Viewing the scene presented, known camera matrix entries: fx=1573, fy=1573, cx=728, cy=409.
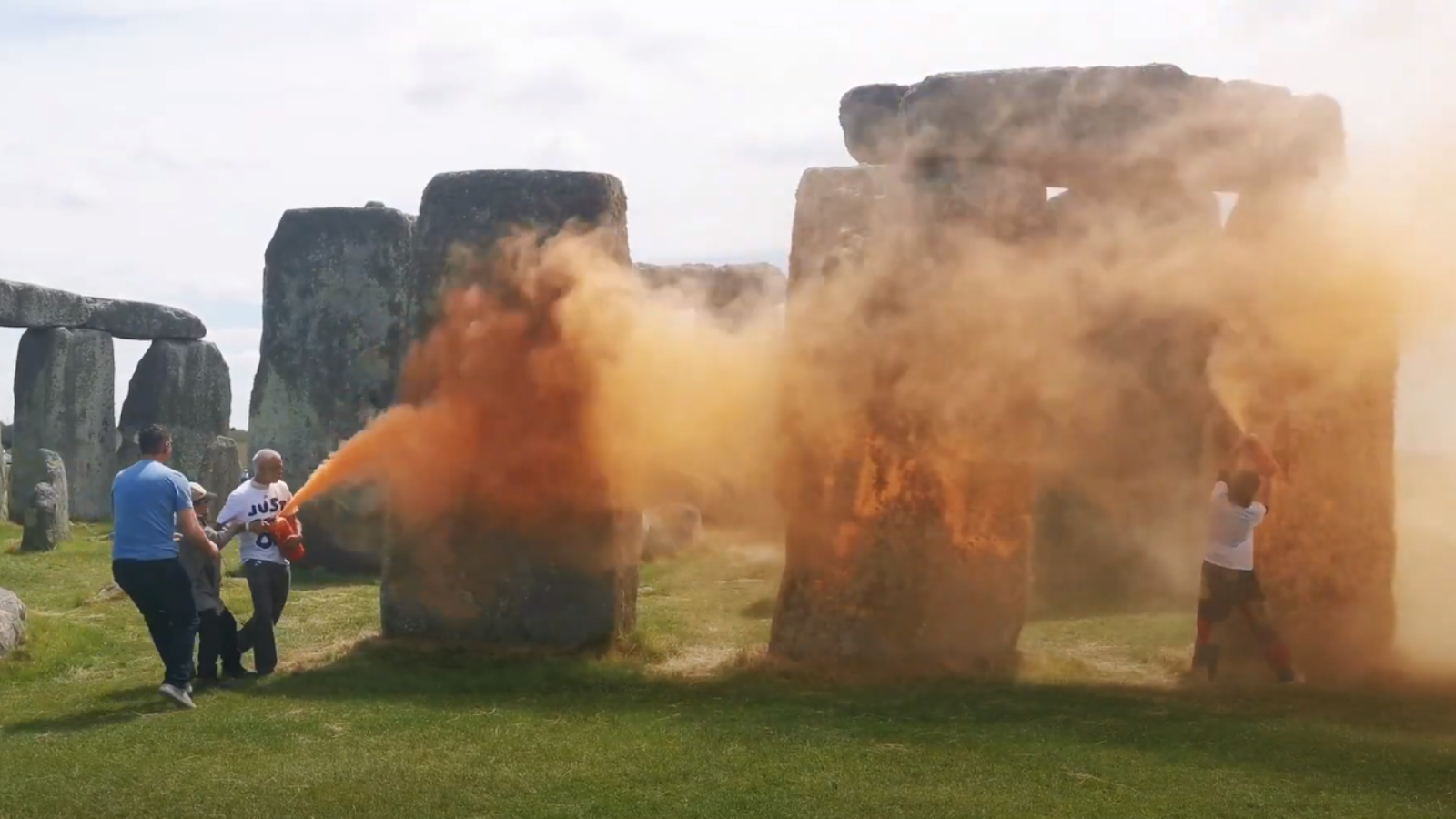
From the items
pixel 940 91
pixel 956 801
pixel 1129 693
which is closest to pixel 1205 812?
pixel 956 801

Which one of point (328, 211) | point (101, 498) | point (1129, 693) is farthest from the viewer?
point (101, 498)

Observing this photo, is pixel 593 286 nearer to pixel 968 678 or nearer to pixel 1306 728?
pixel 968 678

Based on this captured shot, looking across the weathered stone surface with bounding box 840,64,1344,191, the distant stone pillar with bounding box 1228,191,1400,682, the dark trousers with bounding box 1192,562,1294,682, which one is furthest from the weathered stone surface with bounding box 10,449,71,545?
the distant stone pillar with bounding box 1228,191,1400,682

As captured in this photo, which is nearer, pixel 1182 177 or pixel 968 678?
pixel 968 678

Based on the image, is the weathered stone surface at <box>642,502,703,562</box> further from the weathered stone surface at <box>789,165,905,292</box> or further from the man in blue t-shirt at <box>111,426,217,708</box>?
the man in blue t-shirt at <box>111,426,217,708</box>

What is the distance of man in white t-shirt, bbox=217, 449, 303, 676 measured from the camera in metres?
9.93

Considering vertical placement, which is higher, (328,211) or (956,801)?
(328,211)

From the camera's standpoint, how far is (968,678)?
961cm

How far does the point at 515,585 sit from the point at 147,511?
2.58 m

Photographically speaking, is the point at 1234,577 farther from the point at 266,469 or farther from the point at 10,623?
the point at 10,623

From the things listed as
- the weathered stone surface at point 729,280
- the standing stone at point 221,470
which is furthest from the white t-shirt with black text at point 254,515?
the standing stone at point 221,470

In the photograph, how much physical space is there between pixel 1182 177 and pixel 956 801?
4985mm

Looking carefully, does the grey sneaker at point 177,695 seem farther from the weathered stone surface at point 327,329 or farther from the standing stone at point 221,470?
the standing stone at point 221,470

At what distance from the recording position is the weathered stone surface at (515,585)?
1059 cm
